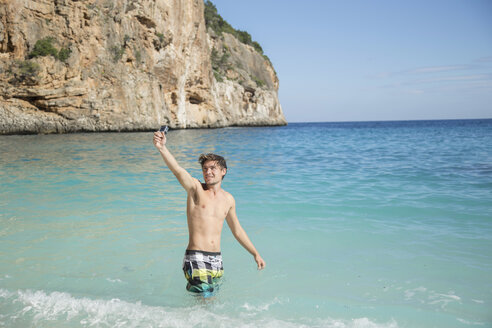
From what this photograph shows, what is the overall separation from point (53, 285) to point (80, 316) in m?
0.82

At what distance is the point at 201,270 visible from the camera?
3143 millimetres

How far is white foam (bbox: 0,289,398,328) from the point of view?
3.09m

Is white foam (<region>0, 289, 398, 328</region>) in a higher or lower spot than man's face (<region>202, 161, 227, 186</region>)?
lower

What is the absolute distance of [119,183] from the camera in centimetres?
906

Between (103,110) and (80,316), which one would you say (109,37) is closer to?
(103,110)

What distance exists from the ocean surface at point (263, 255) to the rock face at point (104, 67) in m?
21.5

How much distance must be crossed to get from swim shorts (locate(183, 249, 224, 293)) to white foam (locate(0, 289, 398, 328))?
265mm

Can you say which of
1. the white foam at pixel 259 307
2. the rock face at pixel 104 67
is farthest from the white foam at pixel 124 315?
the rock face at pixel 104 67

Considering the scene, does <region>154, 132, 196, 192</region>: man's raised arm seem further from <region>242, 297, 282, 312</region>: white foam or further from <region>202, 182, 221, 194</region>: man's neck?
<region>242, 297, 282, 312</region>: white foam

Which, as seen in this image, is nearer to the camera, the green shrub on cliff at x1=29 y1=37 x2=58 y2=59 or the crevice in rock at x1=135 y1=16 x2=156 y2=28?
the green shrub on cliff at x1=29 y1=37 x2=58 y2=59

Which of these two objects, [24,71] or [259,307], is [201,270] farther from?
[24,71]

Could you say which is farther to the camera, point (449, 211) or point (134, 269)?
point (449, 211)

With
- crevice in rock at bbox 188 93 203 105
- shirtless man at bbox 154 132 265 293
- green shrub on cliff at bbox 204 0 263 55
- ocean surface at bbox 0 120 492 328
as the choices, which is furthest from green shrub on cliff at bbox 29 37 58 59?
green shrub on cliff at bbox 204 0 263 55

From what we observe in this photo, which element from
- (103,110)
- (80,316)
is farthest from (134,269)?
(103,110)
